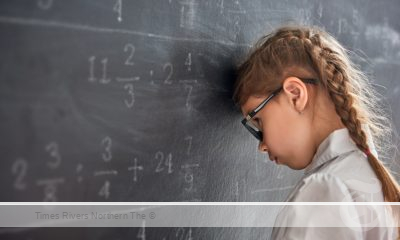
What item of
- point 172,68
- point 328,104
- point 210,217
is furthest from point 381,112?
point 172,68

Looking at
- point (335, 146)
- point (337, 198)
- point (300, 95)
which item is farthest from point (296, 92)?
point (337, 198)

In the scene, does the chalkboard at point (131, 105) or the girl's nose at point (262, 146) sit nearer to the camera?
the chalkboard at point (131, 105)

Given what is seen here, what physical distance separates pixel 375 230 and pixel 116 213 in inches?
18.4

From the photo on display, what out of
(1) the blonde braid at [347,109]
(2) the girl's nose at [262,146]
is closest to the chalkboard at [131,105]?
(2) the girl's nose at [262,146]

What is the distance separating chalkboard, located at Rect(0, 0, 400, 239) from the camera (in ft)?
2.54

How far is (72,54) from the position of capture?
83cm

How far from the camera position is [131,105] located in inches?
37.6

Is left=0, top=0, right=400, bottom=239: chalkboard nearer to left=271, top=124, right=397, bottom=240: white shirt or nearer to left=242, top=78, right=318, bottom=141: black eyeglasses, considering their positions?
left=242, top=78, right=318, bottom=141: black eyeglasses

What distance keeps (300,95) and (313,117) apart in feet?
0.20

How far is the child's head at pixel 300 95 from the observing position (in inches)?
42.7

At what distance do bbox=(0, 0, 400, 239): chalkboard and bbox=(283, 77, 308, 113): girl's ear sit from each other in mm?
147

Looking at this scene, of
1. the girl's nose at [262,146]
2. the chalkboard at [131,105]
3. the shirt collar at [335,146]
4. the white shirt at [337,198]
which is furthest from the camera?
the girl's nose at [262,146]

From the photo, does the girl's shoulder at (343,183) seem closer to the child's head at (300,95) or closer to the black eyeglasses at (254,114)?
the child's head at (300,95)

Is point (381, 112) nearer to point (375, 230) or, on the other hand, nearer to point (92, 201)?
point (375, 230)
